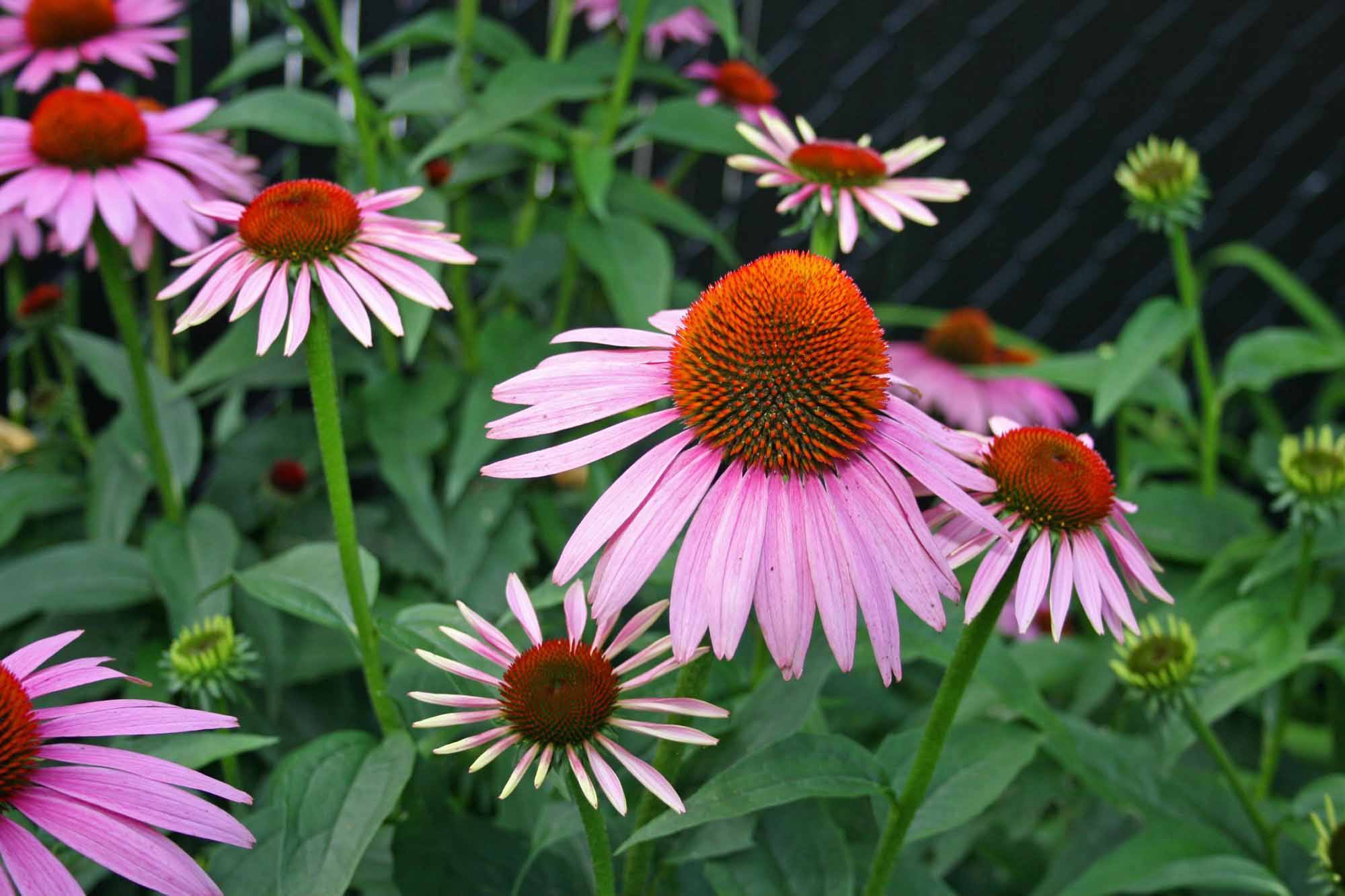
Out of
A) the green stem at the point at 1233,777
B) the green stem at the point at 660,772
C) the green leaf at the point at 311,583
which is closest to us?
the green stem at the point at 660,772

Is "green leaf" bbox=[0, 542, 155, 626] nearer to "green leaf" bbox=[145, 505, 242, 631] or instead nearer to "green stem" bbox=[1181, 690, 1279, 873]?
"green leaf" bbox=[145, 505, 242, 631]

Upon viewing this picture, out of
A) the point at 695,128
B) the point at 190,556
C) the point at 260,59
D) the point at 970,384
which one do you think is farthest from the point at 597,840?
the point at 970,384

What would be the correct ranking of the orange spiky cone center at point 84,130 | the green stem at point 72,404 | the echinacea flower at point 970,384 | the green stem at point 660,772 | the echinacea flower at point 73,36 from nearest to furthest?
the green stem at point 660,772, the orange spiky cone center at point 84,130, the echinacea flower at point 73,36, the green stem at point 72,404, the echinacea flower at point 970,384

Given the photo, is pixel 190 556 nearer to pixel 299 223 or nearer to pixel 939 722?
pixel 299 223

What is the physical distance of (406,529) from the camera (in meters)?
1.24

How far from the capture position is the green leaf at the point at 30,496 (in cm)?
115

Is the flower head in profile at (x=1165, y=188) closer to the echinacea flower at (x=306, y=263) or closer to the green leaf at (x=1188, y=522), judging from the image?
the green leaf at (x=1188, y=522)

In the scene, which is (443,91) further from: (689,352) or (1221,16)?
(1221,16)

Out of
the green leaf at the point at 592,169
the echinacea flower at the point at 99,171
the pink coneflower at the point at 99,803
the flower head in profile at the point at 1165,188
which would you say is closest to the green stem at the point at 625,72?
the green leaf at the point at 592,169

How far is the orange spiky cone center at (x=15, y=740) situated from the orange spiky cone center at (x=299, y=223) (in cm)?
27

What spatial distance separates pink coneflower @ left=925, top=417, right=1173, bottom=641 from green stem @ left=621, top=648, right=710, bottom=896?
0.48 ft

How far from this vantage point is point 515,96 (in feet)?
3.63

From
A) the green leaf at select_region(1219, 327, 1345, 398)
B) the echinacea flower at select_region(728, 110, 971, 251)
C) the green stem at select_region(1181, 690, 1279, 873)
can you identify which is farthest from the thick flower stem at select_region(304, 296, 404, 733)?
the green leaf at select_region(1219, 327, 1345, 398)

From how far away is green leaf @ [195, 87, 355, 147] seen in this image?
1066mm
